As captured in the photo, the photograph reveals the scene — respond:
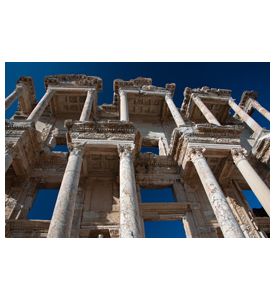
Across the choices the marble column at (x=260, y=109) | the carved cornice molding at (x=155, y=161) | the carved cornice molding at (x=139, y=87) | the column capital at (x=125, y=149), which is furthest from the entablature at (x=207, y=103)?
the column capital at (x=125, y=149)

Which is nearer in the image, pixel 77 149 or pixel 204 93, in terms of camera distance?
pixel 77 149

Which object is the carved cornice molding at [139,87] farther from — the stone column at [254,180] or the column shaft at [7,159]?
the column shaft at [7,159]

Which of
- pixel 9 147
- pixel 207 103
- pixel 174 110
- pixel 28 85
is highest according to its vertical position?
pixel 28 85

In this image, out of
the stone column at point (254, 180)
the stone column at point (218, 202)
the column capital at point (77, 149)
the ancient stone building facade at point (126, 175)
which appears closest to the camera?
the stone column at point (218, 202)

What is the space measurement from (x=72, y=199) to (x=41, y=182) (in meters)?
5.65

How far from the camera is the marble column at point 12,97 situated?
15371 millimetres

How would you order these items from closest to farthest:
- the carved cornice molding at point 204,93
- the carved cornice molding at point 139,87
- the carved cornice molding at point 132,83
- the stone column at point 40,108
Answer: the stone column at point 40,108 < the carved cornice molding at point 139,87 < the carved cornice molding at point 132,83 < the carved cornice molding at point 204,93

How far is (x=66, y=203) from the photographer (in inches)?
360

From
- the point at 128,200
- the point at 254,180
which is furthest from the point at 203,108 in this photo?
Answer: the point at 128,200

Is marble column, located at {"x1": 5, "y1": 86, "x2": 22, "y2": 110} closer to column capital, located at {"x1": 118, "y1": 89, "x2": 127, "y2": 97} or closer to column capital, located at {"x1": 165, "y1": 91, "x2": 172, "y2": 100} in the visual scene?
column capital, located at {"x1": 118, "y1": 89, "x2": 127, "y2": 97}

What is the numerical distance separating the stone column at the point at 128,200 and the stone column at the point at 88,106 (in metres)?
4.61

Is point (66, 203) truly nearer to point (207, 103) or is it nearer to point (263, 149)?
point (263, 149)

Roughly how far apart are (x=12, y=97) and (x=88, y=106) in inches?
201

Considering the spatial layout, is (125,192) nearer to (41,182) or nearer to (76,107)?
(41,182)
